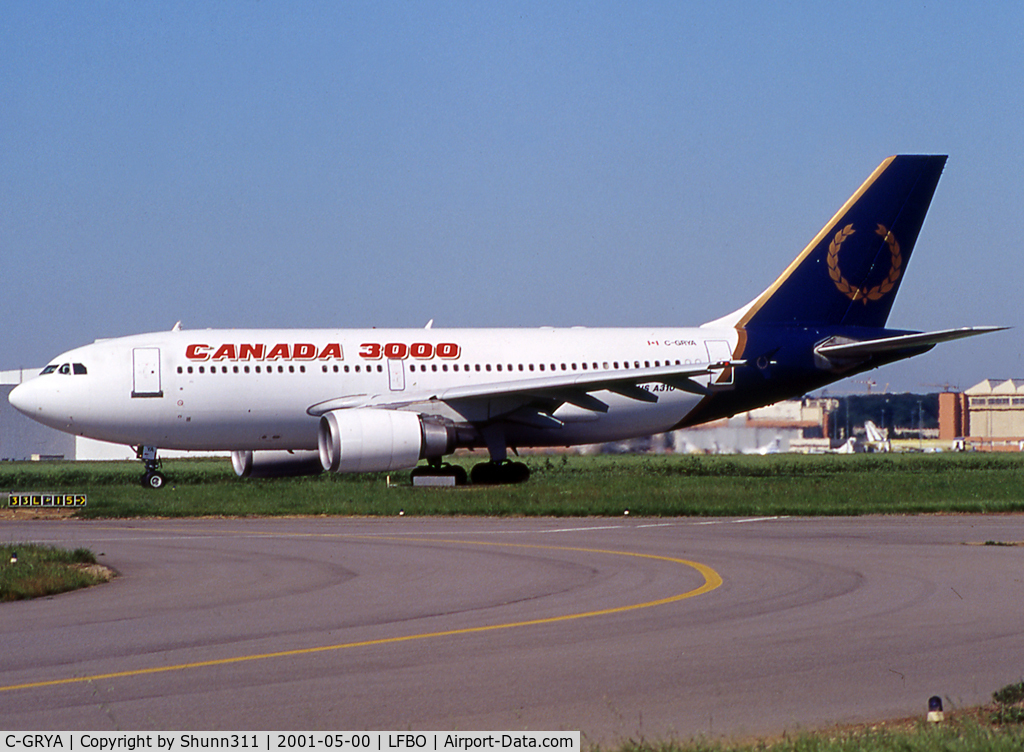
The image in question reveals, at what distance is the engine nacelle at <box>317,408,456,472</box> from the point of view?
26969mm

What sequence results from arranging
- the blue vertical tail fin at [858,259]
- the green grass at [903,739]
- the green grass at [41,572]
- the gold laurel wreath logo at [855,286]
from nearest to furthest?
the green grass at [903,739], the green grass at [41,572], the blue vertical tail fin at [858,259], the gold laurel wreath logo at [855,286]

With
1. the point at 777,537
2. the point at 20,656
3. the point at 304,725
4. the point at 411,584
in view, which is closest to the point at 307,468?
the point at 777,537

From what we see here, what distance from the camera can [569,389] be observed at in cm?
2959

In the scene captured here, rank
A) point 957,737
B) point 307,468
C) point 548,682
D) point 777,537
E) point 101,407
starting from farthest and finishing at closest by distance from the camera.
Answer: point 307,468
point 101,407
point 777,537
point 548,682
point 957,737

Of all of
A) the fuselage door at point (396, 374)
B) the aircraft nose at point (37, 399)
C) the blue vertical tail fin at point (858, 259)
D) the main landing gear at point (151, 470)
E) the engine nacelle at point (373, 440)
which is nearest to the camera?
the engine nacelle at point (373, 440)

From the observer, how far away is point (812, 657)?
367 inches

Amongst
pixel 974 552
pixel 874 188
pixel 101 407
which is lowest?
pixel 974 552

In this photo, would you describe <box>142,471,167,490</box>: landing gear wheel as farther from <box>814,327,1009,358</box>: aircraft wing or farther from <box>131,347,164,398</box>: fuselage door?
<box>814,327,1009,358</box>: aircraft wing

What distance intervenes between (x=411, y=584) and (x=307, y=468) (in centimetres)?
1957

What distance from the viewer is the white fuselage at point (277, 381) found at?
99.9 feet

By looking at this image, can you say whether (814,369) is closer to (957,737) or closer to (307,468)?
(307,468)

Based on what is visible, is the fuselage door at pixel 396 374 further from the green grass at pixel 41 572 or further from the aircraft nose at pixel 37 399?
the green grass at pixel 41 572

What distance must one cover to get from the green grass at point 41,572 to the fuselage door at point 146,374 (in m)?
13.4
